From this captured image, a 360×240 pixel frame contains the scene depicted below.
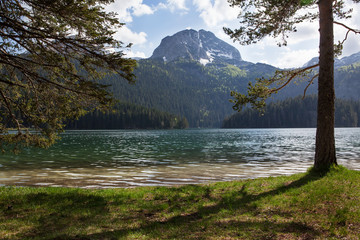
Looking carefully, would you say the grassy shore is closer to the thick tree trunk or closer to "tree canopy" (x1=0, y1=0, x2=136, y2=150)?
the thick tree trunk

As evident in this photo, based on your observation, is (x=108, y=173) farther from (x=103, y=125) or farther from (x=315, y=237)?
(x=103, y=125)

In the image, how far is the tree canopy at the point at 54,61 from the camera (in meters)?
9.93

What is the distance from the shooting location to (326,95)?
41.2ft

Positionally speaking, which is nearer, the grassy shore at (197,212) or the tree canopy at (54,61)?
the grassy shore at (197,212)

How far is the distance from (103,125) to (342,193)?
196579mm

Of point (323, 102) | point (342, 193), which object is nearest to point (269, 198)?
point (342, 193)

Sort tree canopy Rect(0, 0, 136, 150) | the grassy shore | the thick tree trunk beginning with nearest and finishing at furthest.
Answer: the grassy shore < tree canopy Rect(0, 0, 136, 150) < the thick tree trunk

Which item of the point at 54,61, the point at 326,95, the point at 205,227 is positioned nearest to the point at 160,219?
the point at 205,227

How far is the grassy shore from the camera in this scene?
7.05 meters

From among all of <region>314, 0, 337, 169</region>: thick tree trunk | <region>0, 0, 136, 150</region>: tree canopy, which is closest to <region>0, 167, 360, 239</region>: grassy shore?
<region>314, 0, 337, 169</region>: thick tree trunk

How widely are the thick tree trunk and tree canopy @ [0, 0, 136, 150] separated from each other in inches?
378

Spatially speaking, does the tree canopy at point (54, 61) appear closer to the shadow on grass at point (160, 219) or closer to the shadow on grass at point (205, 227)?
the shadow on grass at point (160, 219)

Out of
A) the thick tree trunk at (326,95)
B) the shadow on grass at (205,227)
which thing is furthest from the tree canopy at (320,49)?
the shadow on grass at (205,227)

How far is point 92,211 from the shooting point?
9.23 meters
